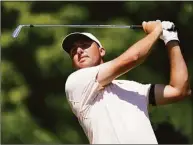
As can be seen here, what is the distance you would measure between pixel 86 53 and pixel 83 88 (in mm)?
157

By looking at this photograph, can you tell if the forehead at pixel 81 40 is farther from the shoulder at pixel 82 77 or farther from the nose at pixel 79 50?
the shoulder at pixel 82 77

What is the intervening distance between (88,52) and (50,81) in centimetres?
276

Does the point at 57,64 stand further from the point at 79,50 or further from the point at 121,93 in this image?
the point at 121,93

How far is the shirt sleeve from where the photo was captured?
3.24 meters

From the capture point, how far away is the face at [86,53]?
334 centimetres

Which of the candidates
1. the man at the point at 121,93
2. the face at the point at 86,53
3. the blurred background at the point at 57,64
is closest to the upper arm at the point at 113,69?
the man at the point at 121,93

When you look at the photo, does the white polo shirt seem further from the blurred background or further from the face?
the blurred background

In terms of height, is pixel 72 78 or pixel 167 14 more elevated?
pixel 167 14

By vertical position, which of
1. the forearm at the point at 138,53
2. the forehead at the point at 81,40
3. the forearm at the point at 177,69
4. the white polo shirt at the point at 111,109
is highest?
the forehead at the point at 81,40

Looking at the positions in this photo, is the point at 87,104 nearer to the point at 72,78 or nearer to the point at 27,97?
the point at 72,78

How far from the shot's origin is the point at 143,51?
125 inches

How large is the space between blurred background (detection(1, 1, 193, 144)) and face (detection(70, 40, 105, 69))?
2.28 m

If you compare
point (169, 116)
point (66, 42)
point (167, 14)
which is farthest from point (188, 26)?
point (66, 42)

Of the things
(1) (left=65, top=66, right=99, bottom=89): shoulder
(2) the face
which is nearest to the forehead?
(2) the face
